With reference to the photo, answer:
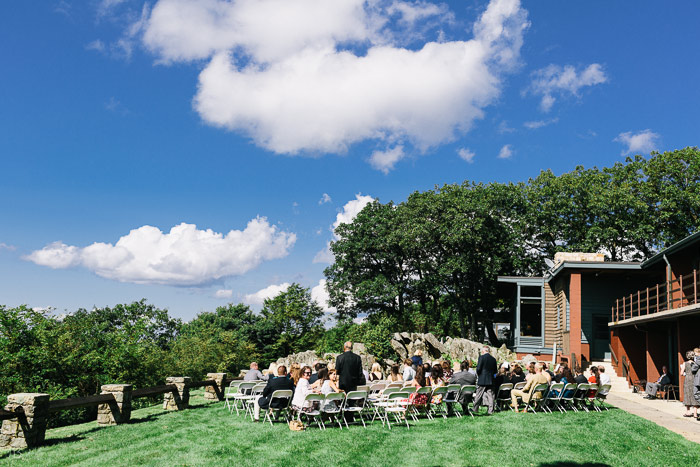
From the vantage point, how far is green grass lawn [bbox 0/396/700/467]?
751 centimetres

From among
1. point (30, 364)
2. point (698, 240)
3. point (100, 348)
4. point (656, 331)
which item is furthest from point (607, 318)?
point (30, 364)

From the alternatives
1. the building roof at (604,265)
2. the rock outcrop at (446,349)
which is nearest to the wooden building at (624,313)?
the building roof at (604,265)

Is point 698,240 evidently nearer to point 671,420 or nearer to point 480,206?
point 671,420

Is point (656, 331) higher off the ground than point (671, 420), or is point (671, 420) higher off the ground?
point (656, 331)

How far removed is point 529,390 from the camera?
12180mm

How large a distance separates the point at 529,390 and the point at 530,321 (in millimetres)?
25776

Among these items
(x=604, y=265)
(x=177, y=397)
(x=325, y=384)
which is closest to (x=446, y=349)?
(x=604, y=265)

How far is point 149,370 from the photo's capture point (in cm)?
2189

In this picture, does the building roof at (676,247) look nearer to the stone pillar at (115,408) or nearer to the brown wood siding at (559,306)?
the brown wood siding at (559,306)

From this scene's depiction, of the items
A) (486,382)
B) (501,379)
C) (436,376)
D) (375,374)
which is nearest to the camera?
(486,382)

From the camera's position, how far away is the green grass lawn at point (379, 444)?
24.6 ft

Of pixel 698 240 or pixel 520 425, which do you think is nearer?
pixel 520 425

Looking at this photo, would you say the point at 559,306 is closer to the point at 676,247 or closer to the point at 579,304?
the point at 579,304

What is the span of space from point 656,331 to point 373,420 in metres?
13.1
